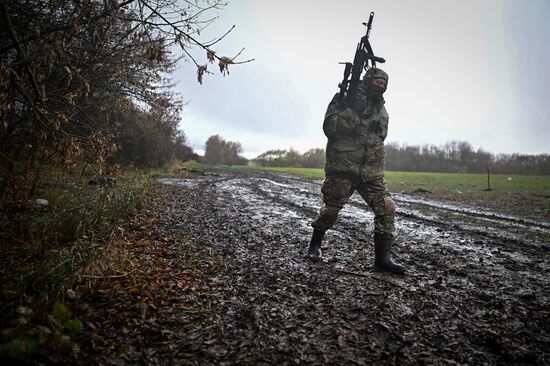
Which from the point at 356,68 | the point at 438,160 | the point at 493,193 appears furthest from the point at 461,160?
the point at 356,68

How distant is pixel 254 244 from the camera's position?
201 inches

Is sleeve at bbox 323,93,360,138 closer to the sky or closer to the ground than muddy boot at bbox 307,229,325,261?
closer to the sky

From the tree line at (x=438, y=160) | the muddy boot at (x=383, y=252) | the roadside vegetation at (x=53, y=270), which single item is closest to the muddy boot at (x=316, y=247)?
the muddy boot at (x=383, y=252)

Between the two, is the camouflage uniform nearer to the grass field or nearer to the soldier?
the soldier

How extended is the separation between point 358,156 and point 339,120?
1.89 ft

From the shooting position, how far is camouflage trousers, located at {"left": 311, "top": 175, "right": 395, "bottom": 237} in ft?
13.2

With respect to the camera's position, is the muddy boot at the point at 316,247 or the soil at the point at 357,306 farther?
the muddy boot at the point at 316,247

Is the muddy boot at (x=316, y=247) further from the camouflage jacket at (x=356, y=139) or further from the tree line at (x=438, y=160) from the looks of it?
the tree line at (x=438, y=160)

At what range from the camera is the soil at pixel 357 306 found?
228 centimetres

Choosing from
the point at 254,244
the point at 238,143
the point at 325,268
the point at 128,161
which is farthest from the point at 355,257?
the point at 238,143

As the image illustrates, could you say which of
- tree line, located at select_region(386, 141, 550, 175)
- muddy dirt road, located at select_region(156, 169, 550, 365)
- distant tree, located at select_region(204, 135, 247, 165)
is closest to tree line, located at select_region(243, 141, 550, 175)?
tree line, located at select_region(386, 141, 550, 175)

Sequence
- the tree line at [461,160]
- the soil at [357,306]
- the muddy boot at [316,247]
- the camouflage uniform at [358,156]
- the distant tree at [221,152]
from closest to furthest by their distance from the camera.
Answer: the soil at [357,306]
the camouflage uniform at [358,156]
the muddy boot at [316,247]
the tree line at [461,160]
the distant tree at [221,152]

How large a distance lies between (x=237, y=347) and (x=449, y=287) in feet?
8.68

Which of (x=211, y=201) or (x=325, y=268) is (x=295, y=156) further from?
(x=325, y=268)
